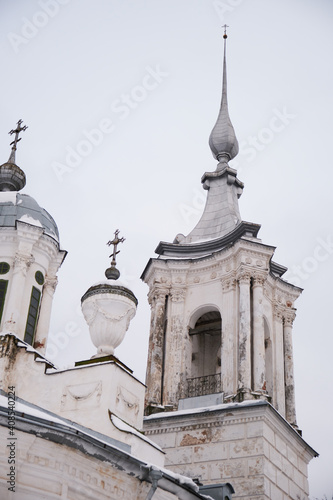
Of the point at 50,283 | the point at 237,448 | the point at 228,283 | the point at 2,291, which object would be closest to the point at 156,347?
the point at 228,283

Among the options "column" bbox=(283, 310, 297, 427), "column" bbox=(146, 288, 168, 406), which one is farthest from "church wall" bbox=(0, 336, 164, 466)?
"column" bbox=(283, 310, 297, 427)

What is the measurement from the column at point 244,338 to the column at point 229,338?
0.34m

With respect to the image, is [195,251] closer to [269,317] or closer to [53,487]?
Result: [269,317]

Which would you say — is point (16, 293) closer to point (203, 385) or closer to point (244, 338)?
point (244, 338)

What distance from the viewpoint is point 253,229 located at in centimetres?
2406

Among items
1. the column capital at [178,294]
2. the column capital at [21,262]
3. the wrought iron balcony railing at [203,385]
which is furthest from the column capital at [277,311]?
the column capital at [21,262]

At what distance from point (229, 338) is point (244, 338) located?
0.67 m

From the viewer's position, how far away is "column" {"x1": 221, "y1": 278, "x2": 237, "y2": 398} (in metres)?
21.8

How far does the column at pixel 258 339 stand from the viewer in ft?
70.3

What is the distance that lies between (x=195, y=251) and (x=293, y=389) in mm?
5245

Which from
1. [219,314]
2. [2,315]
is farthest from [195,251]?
[2,315]

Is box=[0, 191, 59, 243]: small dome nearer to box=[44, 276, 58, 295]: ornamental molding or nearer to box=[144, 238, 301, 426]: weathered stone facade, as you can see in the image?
box=[44, 276, 58, 295]: ornamental molding

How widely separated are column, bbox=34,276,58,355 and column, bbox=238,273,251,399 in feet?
20.3

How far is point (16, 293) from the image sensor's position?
16.6m
